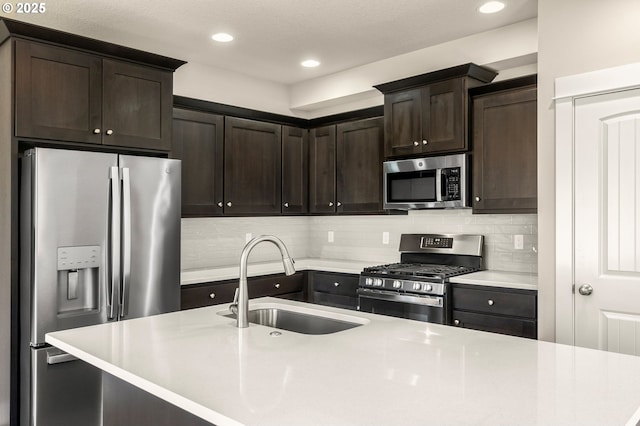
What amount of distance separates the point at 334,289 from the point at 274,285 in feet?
1.68

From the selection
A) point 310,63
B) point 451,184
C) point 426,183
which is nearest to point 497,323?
point 451,184

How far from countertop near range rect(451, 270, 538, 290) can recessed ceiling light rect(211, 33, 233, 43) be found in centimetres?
236

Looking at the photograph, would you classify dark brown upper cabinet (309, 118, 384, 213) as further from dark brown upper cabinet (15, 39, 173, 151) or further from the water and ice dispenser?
the water and ice dispenser

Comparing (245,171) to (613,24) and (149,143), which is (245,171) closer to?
(149,143)

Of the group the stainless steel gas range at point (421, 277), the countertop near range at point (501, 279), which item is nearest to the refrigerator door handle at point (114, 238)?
the stainless steel gas range at point (421, 277)

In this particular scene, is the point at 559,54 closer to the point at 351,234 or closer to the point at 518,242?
the point at 518,242

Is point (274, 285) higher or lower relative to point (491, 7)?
lower

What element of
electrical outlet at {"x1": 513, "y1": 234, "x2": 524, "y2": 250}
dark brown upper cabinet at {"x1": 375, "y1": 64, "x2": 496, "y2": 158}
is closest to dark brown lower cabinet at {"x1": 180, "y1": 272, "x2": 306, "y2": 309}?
dark brown upper cabinet at {"x1": 375, "y1": 64, "x2": 496, "y2": 158}

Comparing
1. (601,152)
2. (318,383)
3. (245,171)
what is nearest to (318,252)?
(245,171)

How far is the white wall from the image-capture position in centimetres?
260

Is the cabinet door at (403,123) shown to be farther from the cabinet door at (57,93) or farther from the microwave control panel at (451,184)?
the cabinet door at (57,93)

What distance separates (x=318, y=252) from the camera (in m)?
5.33

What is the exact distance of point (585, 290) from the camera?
8.89 feet

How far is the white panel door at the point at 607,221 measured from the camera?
8.41 ft
